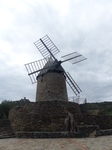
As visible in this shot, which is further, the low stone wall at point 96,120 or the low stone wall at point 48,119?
the low stone wall at point 96,120

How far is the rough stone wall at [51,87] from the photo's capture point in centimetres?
1370

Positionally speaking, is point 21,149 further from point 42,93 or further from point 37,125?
point 42,93

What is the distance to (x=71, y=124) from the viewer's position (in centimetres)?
812

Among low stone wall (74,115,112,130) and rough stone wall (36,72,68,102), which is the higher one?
rough stone wall (36,72,68,102)

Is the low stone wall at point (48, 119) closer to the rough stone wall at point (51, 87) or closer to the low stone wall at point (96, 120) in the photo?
the low stone wall at point (96, 120)

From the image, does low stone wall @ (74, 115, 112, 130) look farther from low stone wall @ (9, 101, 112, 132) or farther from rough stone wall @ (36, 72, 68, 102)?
rough stone wall @ (36, 72, 68, 102)

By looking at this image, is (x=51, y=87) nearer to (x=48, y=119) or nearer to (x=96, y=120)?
(x=48, y=119)

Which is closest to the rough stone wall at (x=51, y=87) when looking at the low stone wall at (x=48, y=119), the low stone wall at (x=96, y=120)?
the low stone wall at (x=48, y=119)

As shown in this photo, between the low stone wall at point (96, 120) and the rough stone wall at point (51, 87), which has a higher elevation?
the rough stone wall at point (51, 87)

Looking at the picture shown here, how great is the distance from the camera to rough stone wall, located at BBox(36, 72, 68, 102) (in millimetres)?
13703

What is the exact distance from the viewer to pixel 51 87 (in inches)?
548

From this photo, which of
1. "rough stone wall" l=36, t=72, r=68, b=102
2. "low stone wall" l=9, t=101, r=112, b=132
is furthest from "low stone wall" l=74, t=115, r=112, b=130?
"rough stone wall" l=36, t=72, r=68, b=102

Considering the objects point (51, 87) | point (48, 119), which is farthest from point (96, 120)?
point (51, 87)

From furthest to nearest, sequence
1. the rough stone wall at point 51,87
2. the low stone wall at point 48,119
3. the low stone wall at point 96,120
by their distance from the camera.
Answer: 1. the rough stone wall at point 51,87
2. the low stone wall at point 96,120
3. the low stone wall at point 48,119
